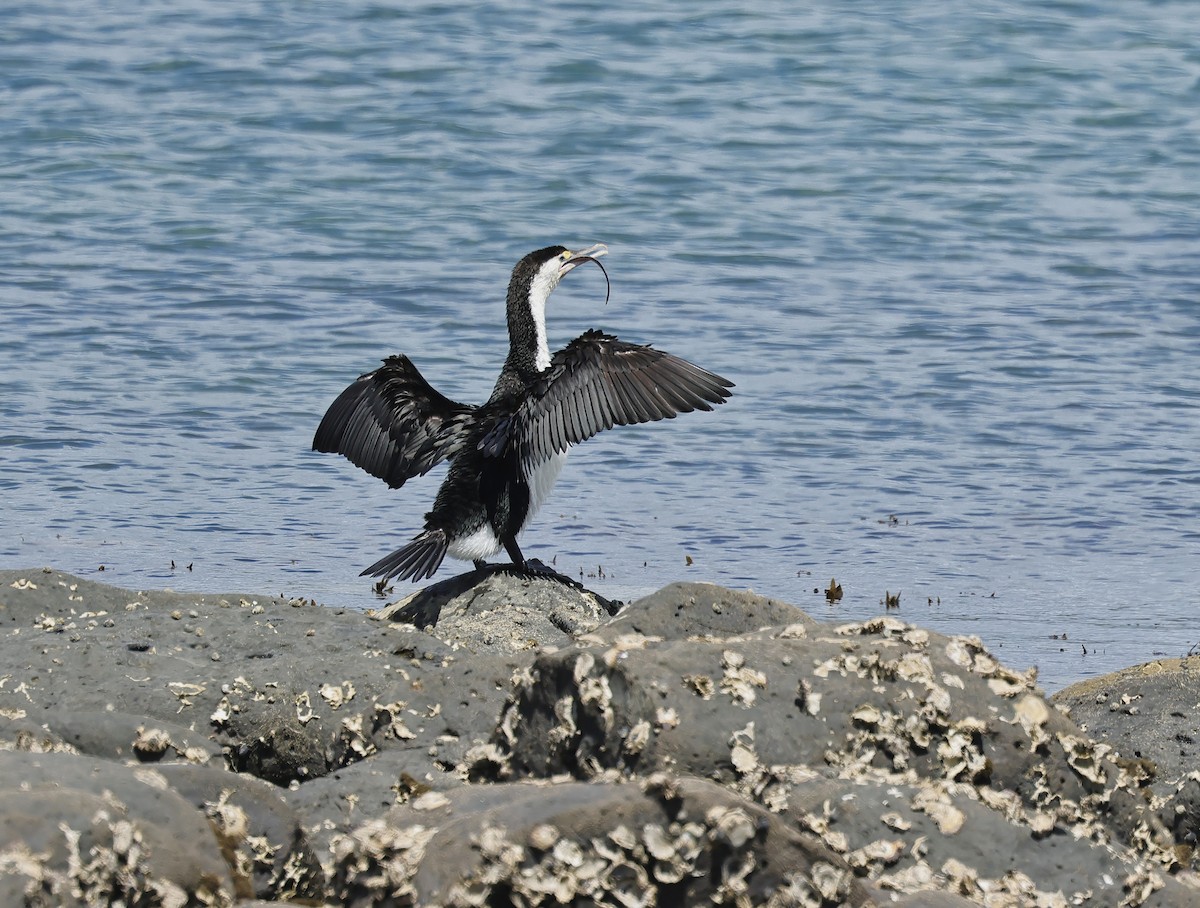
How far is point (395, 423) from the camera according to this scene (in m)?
7.15

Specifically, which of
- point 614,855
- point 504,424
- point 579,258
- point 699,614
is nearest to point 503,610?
point 504,424

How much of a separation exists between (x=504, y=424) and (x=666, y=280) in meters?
6.88

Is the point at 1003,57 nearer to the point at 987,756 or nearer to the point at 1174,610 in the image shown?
the point at 1174,610

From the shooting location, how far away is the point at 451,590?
21.2 ft

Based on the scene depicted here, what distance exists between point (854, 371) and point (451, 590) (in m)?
5.61

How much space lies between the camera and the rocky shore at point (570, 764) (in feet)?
11.0

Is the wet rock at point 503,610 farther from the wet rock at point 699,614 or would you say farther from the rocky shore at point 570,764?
the wet rock at point 699,614

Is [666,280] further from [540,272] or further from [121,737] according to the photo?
[121,737]

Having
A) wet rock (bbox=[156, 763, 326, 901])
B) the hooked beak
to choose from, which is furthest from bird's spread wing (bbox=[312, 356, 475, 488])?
wet rock (bbox=[156, 763, 326, 901])

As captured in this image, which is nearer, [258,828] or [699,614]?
[258,828]

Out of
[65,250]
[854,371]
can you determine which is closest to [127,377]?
[65,250]

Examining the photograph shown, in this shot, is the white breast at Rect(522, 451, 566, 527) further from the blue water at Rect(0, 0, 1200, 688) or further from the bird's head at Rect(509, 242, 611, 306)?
the blue water at Rect(0, 0, 1200, 688)

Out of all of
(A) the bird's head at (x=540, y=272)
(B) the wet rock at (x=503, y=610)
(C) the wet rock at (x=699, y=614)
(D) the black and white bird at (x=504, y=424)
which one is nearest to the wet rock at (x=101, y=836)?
(C) the wet rock at (x=699, y=614)

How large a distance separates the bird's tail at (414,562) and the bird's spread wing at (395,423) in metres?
0.35
